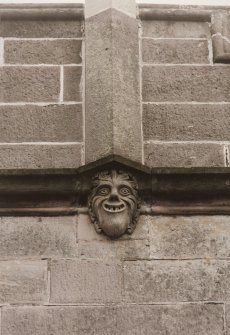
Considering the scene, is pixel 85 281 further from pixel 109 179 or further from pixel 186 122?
pixel 186 122

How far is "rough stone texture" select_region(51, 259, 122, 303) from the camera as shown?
5172mm

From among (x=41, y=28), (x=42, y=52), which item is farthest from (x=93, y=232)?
(x=41, y=28)

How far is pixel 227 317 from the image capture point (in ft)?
16.9

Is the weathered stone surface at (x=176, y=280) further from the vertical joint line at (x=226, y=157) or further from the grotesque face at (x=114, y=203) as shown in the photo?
the vertical joint line at (x=226, y=157)


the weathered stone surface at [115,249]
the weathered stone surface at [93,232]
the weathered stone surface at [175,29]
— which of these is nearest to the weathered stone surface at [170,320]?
the weathered stone surface at [115,249]

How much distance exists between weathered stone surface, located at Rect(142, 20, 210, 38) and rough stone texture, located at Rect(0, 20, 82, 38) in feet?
1.37

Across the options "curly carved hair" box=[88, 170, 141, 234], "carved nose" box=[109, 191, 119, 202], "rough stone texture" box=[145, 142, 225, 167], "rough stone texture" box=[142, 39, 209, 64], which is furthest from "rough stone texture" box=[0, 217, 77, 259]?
"rough stone texture" box=[142, 39, 209, 64]

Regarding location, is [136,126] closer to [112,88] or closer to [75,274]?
[112,88]

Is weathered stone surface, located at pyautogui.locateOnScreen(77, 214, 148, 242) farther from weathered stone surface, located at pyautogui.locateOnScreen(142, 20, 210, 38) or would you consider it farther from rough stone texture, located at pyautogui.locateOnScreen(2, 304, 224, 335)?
weathered stone surface, located at pyautogui.locateOnScreen(142, 20, 210, 38)

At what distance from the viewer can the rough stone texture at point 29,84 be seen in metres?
5.79

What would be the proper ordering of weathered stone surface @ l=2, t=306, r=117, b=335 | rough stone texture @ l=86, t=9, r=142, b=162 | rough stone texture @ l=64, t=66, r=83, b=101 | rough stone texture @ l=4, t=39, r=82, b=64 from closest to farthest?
weathered stone surface @ l=2, t=306, r=117, b=335, rough stone texture @ l=86, t=9, r=142, b=162, rough stone texture @ l=64, t=66, r=83, b=101, rough stone texture @ l=4, t=39, r=82, b=64

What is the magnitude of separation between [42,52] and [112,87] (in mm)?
557

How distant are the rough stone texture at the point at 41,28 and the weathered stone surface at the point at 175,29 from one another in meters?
0.42

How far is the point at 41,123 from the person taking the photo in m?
5.70
